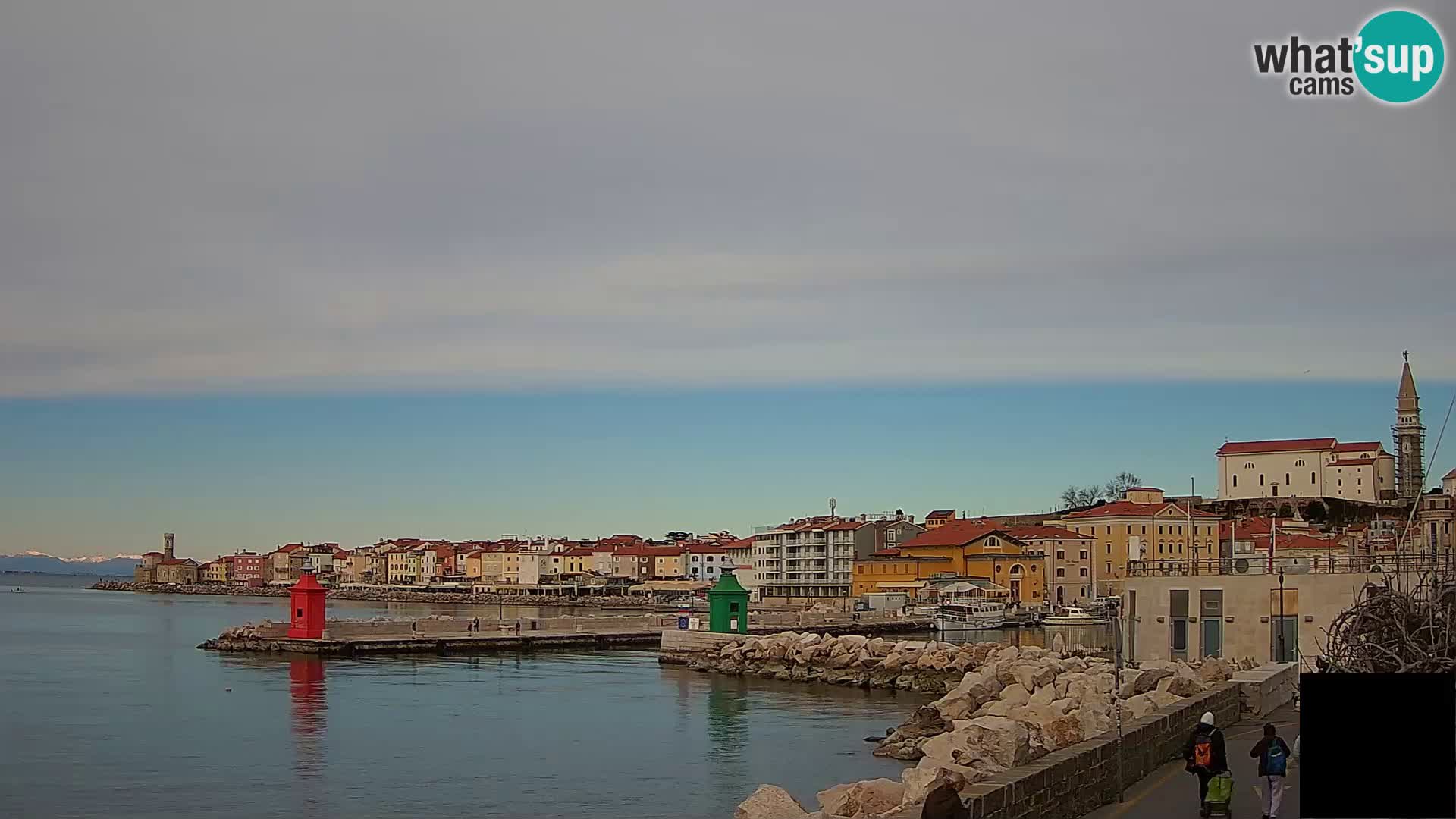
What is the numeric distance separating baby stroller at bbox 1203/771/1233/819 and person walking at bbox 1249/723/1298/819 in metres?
0.30

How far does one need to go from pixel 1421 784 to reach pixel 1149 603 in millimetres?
28710

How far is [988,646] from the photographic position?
44.1m

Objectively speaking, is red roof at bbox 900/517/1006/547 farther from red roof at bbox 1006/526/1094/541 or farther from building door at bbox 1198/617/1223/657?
building door at bbox 1198/617/1223/657

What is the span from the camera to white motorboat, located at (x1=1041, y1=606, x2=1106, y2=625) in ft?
258

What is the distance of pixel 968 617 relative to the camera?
7594 cm

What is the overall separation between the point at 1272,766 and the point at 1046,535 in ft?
310

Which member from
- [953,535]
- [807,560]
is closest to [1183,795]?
[953,535]

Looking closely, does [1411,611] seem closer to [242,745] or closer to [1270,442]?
[242,745]

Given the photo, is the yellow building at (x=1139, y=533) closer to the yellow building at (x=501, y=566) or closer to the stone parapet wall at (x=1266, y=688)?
the stone parapet wall at (x=1266, y=688)

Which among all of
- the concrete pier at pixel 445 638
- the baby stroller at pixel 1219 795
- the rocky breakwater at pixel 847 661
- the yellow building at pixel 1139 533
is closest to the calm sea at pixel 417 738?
the rocky breakwater at pixel 847 661

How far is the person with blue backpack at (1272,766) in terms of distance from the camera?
11172mm

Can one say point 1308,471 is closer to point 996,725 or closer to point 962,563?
point 962,563

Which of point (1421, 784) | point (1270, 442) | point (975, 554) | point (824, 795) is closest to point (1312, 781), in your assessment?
point (1421, 784)

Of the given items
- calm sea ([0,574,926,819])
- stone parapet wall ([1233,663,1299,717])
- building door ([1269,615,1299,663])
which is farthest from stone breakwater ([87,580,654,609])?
stone parapet wall ([1233,663,1299,717])
